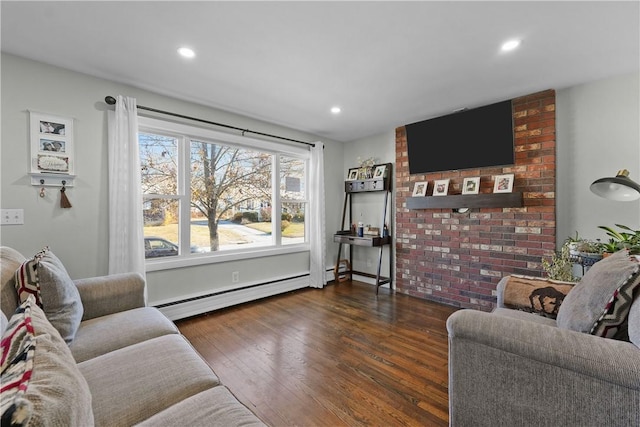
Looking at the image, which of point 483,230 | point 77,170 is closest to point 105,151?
point 77,170

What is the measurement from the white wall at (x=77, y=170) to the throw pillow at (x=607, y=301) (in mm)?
3150

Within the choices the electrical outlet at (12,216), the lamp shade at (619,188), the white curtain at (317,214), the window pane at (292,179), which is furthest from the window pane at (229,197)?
the lamp shade at (619,188)

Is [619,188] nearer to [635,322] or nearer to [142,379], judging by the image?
[635,322]

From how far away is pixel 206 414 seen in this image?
92cm

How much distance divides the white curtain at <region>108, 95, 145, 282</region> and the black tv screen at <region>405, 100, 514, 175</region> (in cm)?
308

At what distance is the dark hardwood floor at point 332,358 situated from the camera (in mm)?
1582

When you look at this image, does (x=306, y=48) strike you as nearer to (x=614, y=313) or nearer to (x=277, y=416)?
(x=614, y=313)

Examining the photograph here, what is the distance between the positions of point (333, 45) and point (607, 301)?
2.10 meters

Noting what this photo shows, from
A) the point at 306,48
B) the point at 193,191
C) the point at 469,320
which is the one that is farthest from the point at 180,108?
the point at 469,320

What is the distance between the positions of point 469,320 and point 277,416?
1.16 m

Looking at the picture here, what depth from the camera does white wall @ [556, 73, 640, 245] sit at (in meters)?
2.35

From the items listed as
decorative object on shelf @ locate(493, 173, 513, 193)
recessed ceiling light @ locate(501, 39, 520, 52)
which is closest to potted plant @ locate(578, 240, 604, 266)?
decorative object on shelf @ locate(493, 173, 513, 193)

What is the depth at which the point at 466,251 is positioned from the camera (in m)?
3.22

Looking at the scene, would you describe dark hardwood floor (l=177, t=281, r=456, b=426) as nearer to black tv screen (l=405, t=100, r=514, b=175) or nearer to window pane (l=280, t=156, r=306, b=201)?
window pane (l=280, t=156, r=306, b=201)
